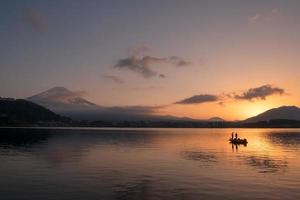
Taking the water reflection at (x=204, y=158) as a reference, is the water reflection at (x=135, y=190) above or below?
below

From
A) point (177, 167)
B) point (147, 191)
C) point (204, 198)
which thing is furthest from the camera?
point (177, 167)

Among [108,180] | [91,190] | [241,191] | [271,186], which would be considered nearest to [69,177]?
[108,180]

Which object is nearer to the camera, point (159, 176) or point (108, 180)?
point (108, 180)

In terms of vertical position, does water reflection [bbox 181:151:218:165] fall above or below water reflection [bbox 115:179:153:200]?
above

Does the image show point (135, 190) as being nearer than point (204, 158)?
Yes

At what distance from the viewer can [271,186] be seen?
4581 centimetres

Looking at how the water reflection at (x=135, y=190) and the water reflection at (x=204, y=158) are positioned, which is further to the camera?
the water reflection at (x=204, y=158)

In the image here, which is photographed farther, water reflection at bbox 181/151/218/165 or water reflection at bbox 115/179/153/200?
water reflection at bbox 181/151/218/165

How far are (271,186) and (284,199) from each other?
25.3 feet

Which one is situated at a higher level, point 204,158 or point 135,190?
point 204,158

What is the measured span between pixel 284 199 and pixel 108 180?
2171 centimetres

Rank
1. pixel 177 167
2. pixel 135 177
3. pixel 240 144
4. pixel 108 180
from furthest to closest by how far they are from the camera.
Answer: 1. pixel 240 144
2. pixel 177 167
3. pixel 135 177
4. pixel 108 180

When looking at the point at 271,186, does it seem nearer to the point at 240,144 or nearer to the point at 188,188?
the point at 188,188

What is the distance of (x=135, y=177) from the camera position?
51594mm
